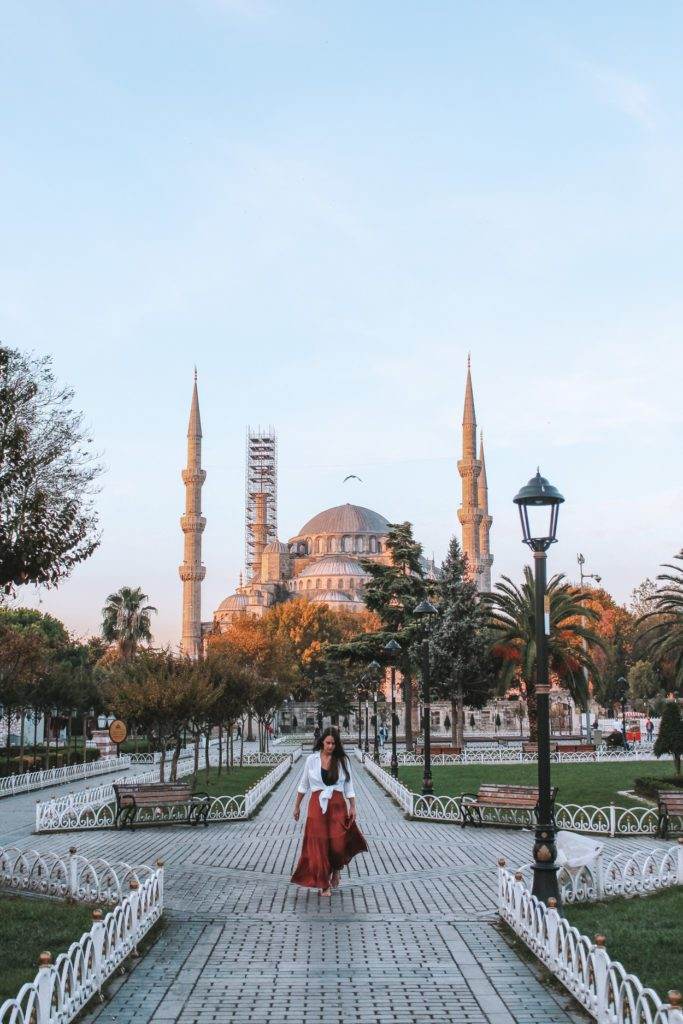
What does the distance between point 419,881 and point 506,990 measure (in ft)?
14.6

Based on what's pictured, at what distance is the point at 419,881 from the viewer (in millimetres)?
10883

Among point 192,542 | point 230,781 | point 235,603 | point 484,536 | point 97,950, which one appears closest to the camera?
point 97,950

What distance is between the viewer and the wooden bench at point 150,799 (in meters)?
16.1

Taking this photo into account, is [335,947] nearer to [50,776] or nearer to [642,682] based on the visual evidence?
[50,776]

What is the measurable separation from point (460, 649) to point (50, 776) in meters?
14.8

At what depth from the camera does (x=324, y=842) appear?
9719mm

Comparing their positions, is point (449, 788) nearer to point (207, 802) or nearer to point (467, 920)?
point (207, 802)

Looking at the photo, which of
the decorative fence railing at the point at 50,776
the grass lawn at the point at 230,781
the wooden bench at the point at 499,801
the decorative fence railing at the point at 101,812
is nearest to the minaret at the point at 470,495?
the grass lawn at the point at 230,781

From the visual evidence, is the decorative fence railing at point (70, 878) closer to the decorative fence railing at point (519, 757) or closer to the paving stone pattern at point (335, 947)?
the paving stone pattern at point (335, 947)

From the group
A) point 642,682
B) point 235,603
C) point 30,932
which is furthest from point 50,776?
point 235,603

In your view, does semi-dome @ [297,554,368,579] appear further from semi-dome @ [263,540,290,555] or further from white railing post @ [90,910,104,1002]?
white railing post @ [90,910,104,1002]

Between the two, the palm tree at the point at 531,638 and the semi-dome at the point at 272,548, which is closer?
the palm tree at the point at 531,638

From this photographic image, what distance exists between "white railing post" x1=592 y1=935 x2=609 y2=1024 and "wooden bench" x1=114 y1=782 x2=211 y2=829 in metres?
11.1

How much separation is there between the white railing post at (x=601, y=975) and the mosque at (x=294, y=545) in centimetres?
4192
